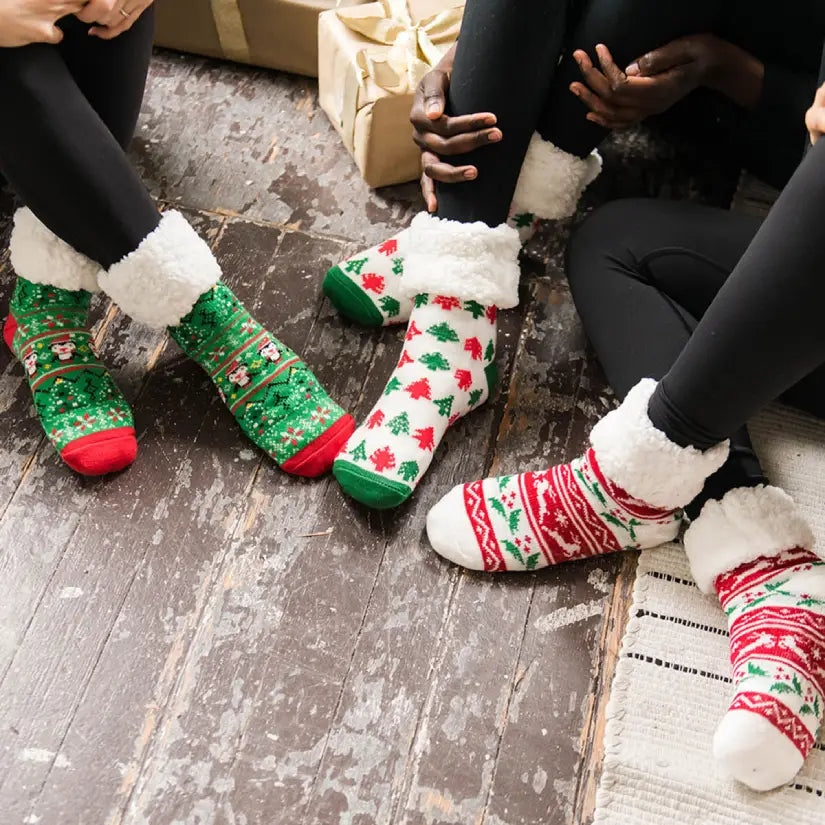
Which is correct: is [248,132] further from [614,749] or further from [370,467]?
[614,749]

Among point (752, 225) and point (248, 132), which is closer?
point (752, 225)

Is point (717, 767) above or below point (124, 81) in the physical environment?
below

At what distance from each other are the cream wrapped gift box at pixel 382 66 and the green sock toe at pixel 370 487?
1.53 ft

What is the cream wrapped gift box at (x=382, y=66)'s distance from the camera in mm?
1049

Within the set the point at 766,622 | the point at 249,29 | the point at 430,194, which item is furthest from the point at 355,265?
the point at 766,622

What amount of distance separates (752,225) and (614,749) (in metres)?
0.54

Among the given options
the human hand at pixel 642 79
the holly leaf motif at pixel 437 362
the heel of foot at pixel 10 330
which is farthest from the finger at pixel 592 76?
the heel of foot at pixel 10 330

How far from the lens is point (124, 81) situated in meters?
0.85

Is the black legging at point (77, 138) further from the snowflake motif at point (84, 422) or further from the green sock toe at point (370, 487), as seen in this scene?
the green sock toe at point (370, 487)

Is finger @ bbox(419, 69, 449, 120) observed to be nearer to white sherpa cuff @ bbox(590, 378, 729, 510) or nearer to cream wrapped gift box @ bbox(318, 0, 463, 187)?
cream wrapped gift box @ bbox(318, 0, 463, 187)

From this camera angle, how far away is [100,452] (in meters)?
0.87

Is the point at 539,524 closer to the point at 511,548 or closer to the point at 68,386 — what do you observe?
the point at 511,548

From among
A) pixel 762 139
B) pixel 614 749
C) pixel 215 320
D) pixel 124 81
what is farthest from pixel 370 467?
pixel 762 139

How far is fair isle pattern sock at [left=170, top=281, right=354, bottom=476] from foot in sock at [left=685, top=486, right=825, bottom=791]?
0.39 metres
